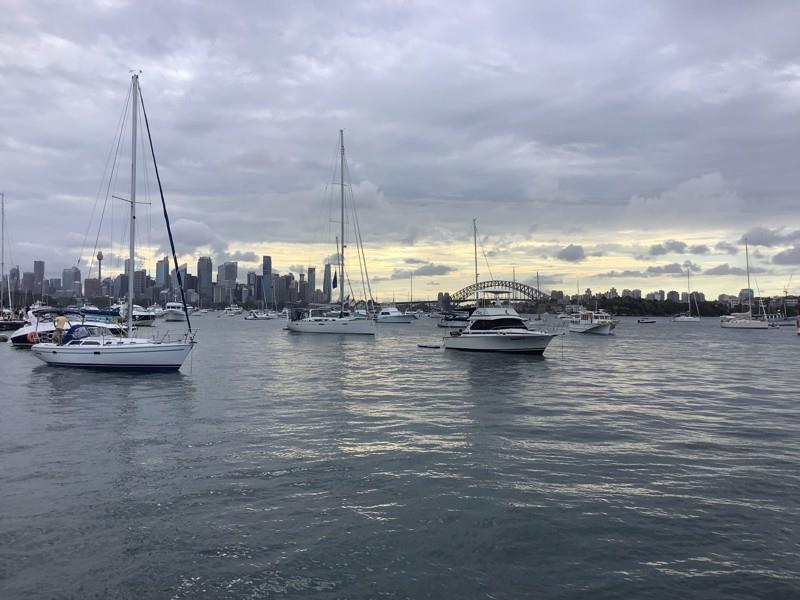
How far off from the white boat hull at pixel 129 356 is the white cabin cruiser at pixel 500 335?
858 inches

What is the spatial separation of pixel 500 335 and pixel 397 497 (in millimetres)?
32226

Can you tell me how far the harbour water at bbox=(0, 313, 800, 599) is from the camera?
7.60 metres

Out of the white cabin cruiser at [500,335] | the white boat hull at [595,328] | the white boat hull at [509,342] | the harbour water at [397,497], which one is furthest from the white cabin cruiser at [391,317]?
the harbour water at [397,497]

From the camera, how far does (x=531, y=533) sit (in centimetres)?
908

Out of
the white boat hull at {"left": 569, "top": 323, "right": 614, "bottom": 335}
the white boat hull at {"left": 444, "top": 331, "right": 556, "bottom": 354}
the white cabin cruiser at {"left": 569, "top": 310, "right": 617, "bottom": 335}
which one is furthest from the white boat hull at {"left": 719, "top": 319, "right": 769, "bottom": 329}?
the white boat hull at {"left": 444, "top": 331, "right": 556, "bottom": 354}

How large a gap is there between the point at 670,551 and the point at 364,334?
65.2 metres

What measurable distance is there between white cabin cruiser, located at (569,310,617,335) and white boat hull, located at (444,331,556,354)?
5105 cm

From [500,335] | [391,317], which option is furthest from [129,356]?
[391,317]

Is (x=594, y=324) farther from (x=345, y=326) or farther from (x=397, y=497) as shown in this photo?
(x=397, y=497)

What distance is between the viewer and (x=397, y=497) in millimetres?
10758

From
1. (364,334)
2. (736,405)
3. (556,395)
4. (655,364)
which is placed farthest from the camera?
(364,334)

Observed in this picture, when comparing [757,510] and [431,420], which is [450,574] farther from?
[431,420]

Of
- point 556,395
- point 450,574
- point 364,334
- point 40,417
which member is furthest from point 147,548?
point 364,334

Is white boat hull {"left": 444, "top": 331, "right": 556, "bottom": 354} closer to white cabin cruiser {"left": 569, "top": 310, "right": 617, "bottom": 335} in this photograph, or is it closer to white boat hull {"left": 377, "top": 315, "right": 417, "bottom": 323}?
white cabin cruiser {"left": 569, "top": 310, "right": 617, "bottom": 335}
